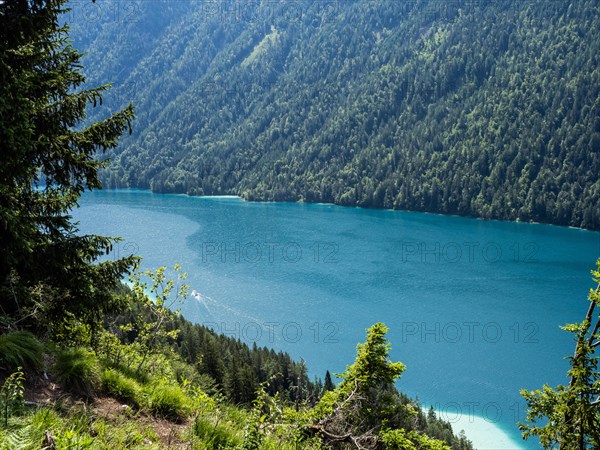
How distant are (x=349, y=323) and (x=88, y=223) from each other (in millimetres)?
86635

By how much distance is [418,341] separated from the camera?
60.6 meters

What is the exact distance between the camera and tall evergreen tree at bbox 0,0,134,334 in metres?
7.11

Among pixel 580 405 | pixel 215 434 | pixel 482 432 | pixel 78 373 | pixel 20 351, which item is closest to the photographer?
pixel 215 434

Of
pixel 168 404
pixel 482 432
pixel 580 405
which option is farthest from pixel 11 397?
pixel 482 432

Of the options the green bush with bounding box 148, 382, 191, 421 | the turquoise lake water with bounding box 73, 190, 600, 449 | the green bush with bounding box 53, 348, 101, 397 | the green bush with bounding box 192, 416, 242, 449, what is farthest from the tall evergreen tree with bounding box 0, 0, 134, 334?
the turquoise lake water with bounding box 73, 190, 600, 449

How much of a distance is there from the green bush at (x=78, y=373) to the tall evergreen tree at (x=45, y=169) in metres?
1.07

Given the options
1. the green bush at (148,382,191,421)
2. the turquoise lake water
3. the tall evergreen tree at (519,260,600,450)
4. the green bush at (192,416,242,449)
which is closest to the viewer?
the green bush at (192,416,242,449)

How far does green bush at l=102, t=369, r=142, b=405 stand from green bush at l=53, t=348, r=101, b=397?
12 cm

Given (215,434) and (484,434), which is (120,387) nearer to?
(215,434)

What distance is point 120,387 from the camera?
21.6 ft

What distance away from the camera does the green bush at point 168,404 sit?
6.48 metres

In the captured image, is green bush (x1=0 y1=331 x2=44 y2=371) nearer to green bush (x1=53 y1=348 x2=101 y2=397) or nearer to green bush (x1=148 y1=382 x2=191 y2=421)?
green bush (x1=53 y1=348 x2=101 y2=397)

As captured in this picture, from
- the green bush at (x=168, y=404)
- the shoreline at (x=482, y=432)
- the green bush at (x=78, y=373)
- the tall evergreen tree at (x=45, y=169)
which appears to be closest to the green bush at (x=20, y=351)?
the green bush at (x=78, y=373)

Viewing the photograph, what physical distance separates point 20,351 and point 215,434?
107 inches
